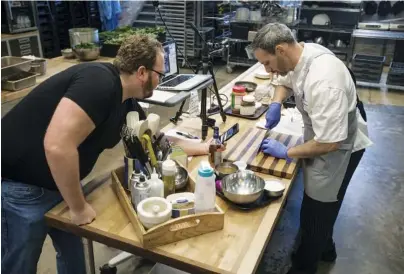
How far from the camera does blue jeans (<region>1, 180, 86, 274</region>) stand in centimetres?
141

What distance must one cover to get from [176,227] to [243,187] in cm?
43

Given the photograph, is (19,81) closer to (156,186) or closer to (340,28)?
(156,186)

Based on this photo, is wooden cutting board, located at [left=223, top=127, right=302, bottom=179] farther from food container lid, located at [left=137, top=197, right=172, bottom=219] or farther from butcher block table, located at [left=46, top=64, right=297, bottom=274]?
food container lid, located at [left=137, top=197, right=172, bottom=219]

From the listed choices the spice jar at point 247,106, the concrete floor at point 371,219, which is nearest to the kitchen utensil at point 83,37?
the concrete floor at point 371,219

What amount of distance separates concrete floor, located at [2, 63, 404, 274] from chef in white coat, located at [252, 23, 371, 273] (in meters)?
0.48

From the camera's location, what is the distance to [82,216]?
137cm

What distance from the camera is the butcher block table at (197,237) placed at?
1224 millimetres

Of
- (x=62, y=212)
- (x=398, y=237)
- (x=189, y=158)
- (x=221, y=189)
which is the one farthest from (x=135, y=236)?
(x=398, y=237)

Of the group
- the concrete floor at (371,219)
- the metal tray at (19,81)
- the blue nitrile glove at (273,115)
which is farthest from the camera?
the metal tray at (19,81)

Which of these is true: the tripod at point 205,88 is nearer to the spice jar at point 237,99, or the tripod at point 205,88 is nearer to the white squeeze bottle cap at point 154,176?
the spice jar at point 237,99

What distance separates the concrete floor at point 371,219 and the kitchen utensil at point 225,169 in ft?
2.42

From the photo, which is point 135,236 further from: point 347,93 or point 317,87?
point 347,93

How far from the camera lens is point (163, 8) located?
6.36m

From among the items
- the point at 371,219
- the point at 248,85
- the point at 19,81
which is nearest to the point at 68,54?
the point at 19,81
